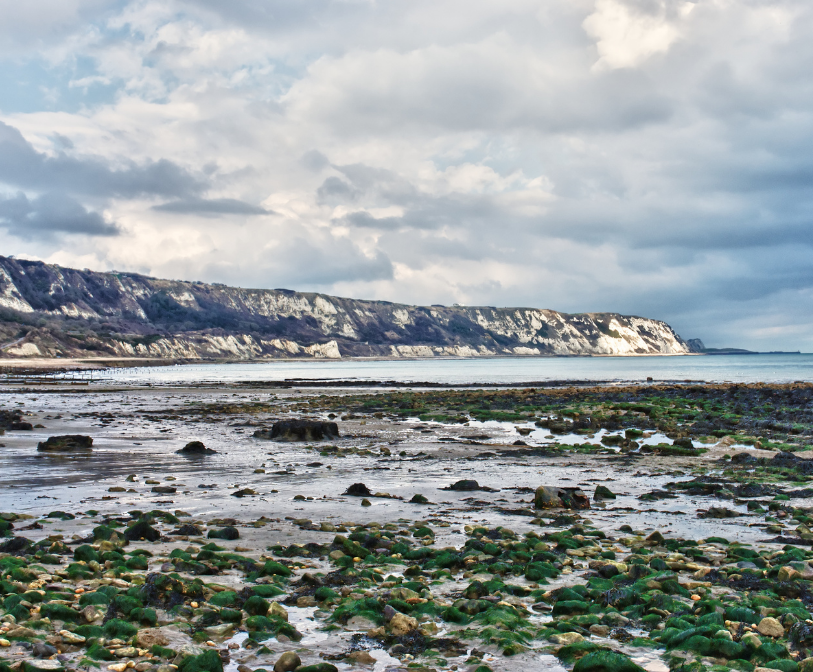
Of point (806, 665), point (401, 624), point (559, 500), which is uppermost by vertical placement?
point (806, 665)

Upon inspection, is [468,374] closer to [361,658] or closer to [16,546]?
[16,546]

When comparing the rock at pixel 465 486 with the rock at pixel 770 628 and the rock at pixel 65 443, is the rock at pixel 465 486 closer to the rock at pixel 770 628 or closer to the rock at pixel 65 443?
the rock at pixel 770 628

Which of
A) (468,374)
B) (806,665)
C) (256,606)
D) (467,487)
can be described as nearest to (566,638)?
(806,665)

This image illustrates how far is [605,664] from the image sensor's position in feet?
16.8

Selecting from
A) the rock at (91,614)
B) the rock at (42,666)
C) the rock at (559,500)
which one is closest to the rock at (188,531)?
the rock at (91,614)

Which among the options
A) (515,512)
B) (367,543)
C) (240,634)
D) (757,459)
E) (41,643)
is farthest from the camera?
(757,459)

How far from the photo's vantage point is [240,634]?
596cm

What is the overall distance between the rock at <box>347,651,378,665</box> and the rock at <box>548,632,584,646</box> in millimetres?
1667

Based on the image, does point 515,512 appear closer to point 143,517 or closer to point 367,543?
point 367,543

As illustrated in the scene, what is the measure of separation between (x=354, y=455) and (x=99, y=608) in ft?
45.7

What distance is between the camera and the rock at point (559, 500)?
12180 mm

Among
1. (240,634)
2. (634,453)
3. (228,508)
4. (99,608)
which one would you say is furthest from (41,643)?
(634,453)

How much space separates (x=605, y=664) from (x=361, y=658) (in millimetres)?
2014

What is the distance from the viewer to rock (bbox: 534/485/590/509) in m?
12.2
